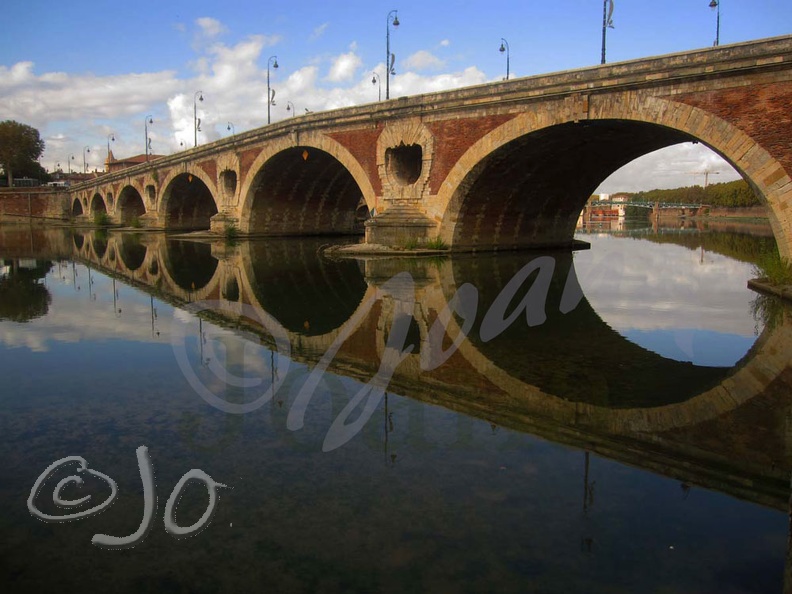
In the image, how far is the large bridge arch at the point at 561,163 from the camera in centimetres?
1471

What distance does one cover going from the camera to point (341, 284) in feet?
51.8

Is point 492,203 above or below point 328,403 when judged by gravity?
above

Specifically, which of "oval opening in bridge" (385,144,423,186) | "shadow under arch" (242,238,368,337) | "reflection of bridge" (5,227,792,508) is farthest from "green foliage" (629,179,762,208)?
"reflection of bridge" (5,227,792,508)

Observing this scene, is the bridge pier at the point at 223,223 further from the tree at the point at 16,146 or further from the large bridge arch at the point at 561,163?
the tree at the point at 16,146

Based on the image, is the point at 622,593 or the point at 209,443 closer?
the point at 622,593

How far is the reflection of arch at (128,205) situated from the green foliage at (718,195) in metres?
54.8

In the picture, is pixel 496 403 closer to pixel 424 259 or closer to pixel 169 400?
pixel 169 400

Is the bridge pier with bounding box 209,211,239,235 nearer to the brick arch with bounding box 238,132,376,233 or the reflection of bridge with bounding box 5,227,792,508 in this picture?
the brick arch with bounding box 238,132,376,233

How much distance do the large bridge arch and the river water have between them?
16.4 ft

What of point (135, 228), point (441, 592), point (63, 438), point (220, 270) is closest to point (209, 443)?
point (63, 438)

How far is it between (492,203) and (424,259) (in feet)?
13.5

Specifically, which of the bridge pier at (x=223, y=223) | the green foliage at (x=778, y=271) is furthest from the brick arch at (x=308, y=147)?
the green foliage at (x=778, y=271)

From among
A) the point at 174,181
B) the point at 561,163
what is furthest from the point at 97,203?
the point at 561,163

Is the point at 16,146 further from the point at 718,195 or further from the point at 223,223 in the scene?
the point at 718,195
